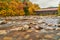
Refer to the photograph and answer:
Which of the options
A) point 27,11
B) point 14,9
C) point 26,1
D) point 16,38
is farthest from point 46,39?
point 26,1

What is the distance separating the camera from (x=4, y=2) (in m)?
18.2

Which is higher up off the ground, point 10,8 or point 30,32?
point 30,32

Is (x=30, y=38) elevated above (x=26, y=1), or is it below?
above

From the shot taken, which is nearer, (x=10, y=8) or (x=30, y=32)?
(x=30, y=32)

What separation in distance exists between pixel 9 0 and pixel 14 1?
1090 millimetres

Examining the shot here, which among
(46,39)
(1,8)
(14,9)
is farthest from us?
(14,9)

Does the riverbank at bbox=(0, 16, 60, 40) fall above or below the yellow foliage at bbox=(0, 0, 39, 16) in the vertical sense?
above

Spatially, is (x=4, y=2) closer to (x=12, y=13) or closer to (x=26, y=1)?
(x=12, y=13)

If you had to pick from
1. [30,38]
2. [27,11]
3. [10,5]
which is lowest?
[27,11]

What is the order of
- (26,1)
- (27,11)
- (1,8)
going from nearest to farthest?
(1,8), (27,11), (26,1)

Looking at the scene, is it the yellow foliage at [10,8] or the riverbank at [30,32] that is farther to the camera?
the yellow foliage at [10,8]

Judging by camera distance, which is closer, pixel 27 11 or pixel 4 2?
pixel 4 2

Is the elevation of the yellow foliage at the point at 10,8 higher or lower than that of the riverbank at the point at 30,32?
lower

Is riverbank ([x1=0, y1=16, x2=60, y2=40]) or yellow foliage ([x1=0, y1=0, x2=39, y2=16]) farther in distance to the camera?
yellow foliage ([x1=0, y1=0, x2=39, y2=16])
